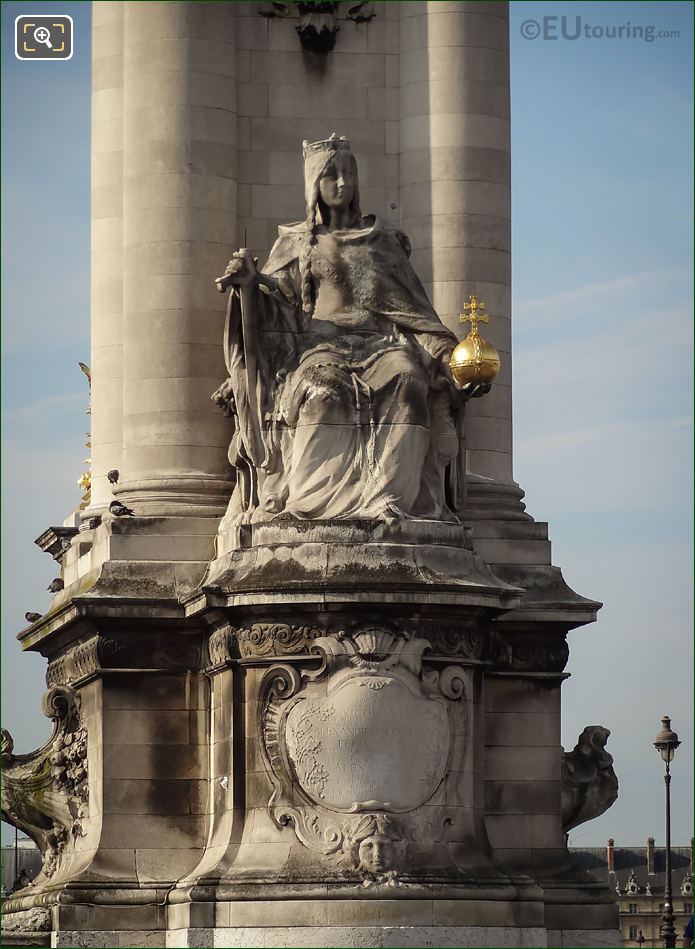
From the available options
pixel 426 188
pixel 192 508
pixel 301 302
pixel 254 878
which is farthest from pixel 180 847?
pixel 426 188

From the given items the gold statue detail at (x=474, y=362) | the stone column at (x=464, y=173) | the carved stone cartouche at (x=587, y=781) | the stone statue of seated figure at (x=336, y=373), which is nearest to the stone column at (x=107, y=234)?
the stone statue of seated figure at (x=336, y=373)

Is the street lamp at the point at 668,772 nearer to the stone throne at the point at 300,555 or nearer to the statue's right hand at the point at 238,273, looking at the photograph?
the stone throne at the point at 300,555

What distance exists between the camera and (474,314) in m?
34.8

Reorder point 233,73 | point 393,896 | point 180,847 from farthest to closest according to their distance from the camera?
point 233,73
point 180,847
point 393,896

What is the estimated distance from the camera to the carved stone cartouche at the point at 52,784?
34438 millimetres

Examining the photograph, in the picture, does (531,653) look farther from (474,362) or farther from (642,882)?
(642,882)

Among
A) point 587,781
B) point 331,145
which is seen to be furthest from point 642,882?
point 331,145

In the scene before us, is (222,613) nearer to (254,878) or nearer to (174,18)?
(254,878)

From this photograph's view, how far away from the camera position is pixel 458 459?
34.0 meters

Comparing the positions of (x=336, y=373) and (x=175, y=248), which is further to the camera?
(x=175, y=248)

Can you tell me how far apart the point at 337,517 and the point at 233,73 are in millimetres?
6442

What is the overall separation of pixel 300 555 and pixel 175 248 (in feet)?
16.0

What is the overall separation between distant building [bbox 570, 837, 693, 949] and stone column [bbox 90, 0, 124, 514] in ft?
153

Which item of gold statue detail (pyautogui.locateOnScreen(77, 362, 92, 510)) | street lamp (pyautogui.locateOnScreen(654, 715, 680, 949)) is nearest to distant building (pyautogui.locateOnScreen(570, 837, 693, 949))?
street lamp (pyautogui.locateOnScreen(654, 715, 680, 949))
